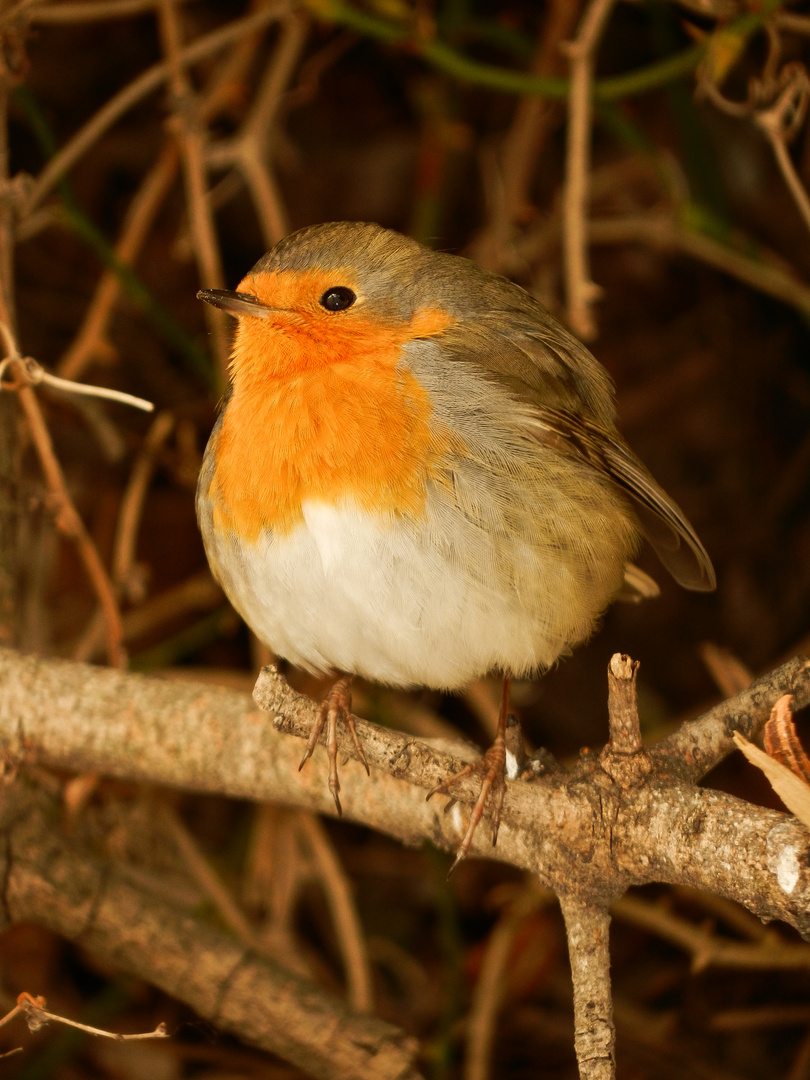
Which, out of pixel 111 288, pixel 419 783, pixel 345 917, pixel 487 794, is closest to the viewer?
pixel 419 783

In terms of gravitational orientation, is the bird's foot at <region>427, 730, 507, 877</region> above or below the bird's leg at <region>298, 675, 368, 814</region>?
below

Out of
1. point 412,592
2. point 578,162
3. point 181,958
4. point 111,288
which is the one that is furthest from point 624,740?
point 111,288

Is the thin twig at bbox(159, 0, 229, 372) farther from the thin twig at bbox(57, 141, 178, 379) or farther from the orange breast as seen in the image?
the orange breast

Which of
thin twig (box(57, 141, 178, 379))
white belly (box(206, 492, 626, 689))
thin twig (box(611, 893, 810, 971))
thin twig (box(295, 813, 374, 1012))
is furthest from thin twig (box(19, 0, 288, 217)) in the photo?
thin twig (box(611, 893, 810, 971))

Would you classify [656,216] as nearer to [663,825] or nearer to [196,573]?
[196,573]

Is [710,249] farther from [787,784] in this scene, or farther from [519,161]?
[787,784]

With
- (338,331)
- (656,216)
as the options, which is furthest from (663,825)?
(656,216)

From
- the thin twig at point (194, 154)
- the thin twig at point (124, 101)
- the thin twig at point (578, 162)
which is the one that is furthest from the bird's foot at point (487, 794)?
the thin twig at point (124, 101)

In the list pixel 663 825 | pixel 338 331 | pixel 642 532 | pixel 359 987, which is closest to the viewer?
pixel 663 825
